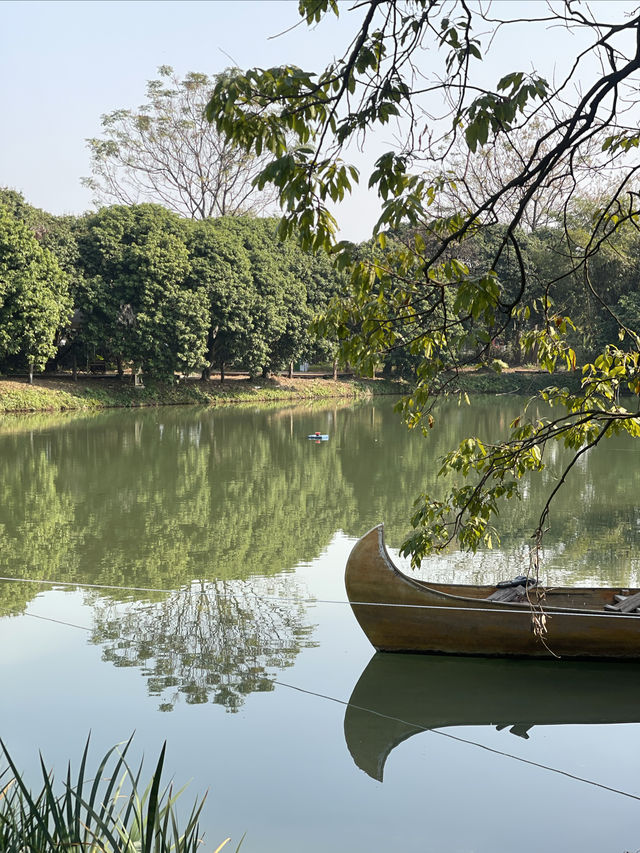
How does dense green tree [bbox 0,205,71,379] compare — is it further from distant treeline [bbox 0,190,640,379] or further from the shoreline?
the shoreline

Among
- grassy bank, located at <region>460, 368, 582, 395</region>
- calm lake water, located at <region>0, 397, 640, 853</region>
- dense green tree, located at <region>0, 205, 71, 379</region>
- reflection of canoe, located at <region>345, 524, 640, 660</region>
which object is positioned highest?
dense green tree, located at <region>0, 205, 71, 379</region>

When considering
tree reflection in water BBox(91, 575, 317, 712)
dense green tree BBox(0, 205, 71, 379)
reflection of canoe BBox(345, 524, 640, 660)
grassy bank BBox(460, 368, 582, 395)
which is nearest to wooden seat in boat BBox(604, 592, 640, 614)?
reflection of canoe BBox(345, 524, 640, 660)

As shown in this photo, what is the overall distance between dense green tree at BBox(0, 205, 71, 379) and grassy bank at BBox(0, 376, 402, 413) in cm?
142

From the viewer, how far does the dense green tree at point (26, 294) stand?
1103 inches

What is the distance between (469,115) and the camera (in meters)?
3.34

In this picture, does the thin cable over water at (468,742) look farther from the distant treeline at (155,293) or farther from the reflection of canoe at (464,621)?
the distant treeline at (155,293)

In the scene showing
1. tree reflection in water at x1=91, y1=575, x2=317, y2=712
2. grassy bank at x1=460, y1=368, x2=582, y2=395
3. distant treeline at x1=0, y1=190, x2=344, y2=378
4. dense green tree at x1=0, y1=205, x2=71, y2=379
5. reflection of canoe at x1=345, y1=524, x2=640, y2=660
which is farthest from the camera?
grassy bank at x1=460, y1=368, x2=582, y2=395

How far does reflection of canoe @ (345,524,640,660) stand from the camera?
6770 millimetres

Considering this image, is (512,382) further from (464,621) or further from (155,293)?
(464,621)

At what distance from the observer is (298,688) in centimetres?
670

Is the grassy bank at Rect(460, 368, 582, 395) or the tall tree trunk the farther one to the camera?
the grassy bank at Rect(460, 368, 582, 395)

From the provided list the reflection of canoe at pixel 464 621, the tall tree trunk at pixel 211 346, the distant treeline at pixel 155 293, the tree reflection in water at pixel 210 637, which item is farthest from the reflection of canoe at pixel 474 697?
the tall tree trunk at pixel 211 346

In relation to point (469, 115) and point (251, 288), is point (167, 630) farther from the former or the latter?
point (251, 288)

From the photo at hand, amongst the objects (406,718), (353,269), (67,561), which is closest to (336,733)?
(406,718)
